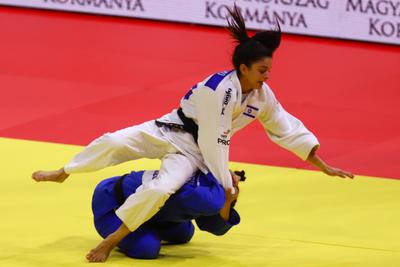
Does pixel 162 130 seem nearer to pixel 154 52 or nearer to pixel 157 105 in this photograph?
pixel 157 105

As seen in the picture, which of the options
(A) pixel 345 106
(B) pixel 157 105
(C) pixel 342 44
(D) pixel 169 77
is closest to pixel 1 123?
(B) pixel 157 105

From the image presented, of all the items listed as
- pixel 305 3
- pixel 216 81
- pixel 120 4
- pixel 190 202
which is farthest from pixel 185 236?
pixel 120 4

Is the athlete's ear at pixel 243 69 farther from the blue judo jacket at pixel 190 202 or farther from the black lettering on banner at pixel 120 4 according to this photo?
the black lettering on banner at pixel 120 4

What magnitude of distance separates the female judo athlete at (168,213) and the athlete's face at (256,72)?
2.01 ft

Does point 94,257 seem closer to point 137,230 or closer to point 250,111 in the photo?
point 137,230

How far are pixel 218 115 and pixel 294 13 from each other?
27.1ft

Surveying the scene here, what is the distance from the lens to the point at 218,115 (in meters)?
5.77

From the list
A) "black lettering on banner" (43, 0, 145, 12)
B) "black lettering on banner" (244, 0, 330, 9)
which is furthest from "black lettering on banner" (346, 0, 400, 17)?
"black lettering on banner" (43, 0, 145, 12)

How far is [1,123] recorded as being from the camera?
955 centimetres

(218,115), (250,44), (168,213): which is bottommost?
(168,213)

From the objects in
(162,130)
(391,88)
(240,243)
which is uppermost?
(162,130)

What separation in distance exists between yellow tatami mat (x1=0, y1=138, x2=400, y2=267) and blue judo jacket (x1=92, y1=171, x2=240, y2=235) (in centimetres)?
22

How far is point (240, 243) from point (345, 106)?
4.68m

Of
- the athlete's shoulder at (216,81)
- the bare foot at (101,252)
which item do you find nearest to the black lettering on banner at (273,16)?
the athlete's shoulder at (216,81)
